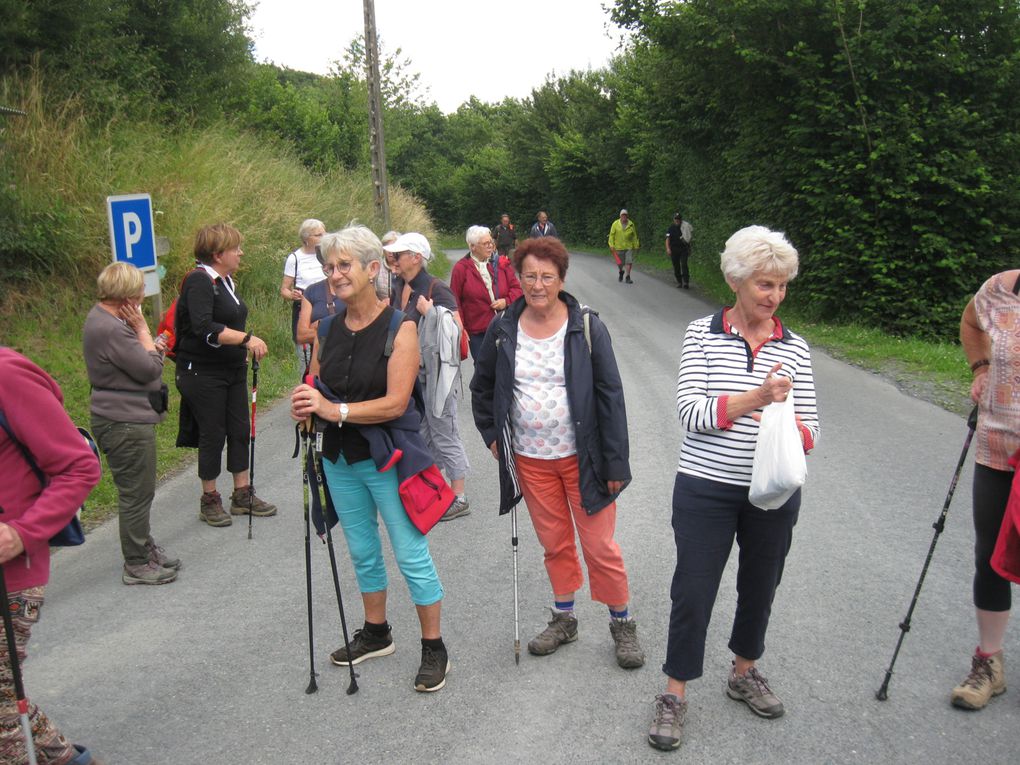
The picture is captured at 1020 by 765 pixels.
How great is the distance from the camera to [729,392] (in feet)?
11.1

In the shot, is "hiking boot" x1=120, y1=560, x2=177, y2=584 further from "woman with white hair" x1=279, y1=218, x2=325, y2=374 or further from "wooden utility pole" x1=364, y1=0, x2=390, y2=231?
"wooden utility pole" x1=364, y1=0, x2=390, y2=231

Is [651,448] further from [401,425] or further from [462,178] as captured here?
[462,178]

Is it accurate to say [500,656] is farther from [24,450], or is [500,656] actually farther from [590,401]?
[24,450]

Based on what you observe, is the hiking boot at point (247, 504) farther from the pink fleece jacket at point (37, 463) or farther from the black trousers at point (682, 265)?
the black trousers at point (682, 265)

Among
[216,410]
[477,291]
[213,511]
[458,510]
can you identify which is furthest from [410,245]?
[213,511]

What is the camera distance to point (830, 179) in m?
14.3

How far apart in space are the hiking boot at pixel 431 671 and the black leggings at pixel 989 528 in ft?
7.57

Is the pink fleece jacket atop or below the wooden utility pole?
below

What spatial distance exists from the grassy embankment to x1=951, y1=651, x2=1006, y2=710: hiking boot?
6281 millimetres

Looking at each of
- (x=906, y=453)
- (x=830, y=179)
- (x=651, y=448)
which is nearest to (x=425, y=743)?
(x=651, y=448)

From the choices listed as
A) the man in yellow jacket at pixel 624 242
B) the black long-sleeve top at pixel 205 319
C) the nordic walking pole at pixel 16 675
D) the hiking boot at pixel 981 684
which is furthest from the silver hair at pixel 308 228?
the man in yellow jacket at pixel 624 242

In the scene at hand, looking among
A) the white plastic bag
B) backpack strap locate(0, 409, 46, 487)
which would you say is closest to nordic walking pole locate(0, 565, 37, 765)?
backpack strap locate(0, 409, 46, 487)

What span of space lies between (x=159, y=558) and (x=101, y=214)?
833 centimetres

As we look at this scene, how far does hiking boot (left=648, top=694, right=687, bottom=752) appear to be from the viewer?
3439 mm
